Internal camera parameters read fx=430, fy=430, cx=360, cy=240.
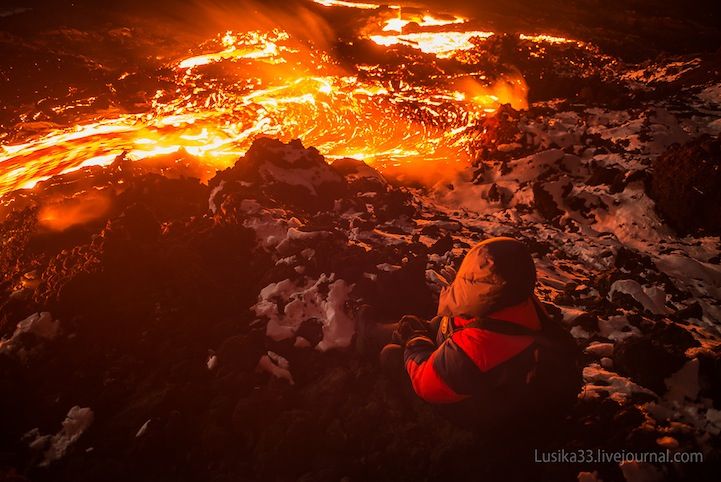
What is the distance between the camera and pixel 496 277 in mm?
2293

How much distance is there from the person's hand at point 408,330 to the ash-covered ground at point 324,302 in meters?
0.36

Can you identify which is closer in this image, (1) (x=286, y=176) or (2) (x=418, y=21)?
(1) (x=286, y=176)

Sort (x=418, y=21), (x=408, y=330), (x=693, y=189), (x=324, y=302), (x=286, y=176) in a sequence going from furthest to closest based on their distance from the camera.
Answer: (x=418, y=21) → (x=286, y=176) → (x=693, y=189) → (x=324, y=302) → (x=408, y=330)

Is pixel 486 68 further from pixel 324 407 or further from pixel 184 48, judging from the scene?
pixel 324 407

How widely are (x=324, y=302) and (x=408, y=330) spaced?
976mm

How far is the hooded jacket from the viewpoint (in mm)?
2295

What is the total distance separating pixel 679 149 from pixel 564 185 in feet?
4.66

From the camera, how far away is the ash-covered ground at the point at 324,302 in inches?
115

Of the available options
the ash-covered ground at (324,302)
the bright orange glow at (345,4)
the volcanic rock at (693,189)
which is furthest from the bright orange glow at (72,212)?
the bright orange glow at (345,4)

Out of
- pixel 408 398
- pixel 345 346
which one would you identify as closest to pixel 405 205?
pixel 345 346

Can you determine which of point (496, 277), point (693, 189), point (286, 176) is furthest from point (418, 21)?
point (496, 277)

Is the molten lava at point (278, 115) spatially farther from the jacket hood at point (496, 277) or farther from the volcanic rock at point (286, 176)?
the jacket hood at point (496, 277)

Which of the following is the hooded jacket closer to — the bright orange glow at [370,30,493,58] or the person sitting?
the person sitting

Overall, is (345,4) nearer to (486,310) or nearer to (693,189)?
(693,189)
